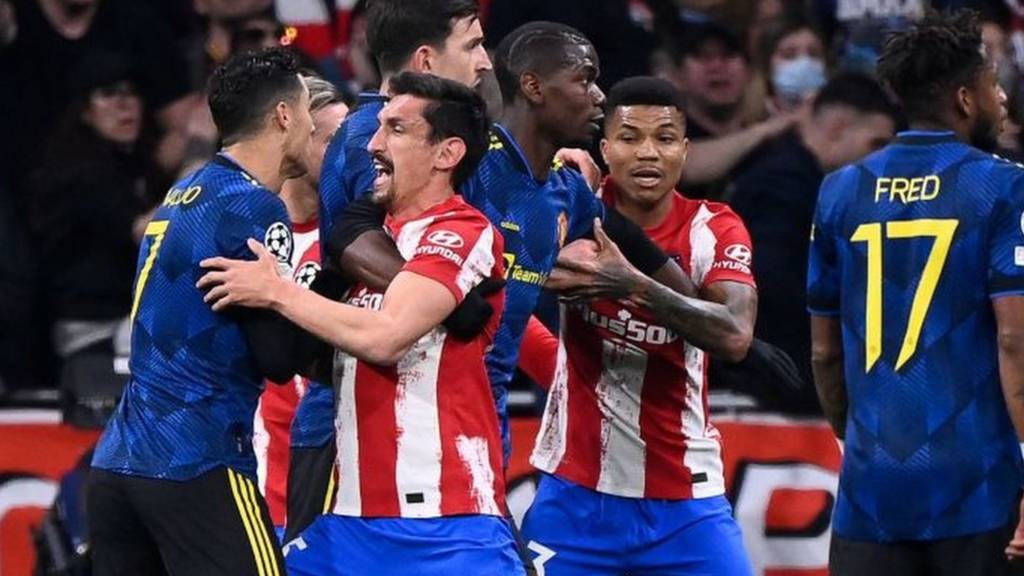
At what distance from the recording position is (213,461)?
673 cm

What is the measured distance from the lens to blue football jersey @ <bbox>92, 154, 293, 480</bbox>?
21.7 feet

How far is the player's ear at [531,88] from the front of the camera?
23.6 ft

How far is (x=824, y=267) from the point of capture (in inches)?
285

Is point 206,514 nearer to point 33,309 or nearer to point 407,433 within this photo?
point 407,433

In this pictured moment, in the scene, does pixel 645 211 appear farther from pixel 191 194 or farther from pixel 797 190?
pixel 797 190

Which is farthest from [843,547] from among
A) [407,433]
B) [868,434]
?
[407,433]

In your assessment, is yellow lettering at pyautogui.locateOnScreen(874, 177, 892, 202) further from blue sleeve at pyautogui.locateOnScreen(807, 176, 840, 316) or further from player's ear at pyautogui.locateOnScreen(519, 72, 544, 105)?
player's ear at pyautogui.locateOnScreen(519, 72, 544, 105)

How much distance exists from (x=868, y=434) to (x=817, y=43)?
433 cm

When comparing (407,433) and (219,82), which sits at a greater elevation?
(219,82)

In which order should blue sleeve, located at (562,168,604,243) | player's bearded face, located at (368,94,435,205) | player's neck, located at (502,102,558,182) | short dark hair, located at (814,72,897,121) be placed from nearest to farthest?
1. player's bearded face, located at (368,94,435,205)
2. player's neck, located at (502,102,558,182)
3. blue sleeve, located at (562,168,604,243)
4. short dark hair, located at (814,72,897,121)

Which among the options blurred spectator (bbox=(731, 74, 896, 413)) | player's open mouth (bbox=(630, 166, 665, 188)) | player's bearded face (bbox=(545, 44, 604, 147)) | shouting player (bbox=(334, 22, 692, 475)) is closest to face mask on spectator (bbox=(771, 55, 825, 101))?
blurred spectator (bbox=(731, 74, 896, 413))

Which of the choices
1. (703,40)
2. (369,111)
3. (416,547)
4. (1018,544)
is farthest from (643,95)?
(703,40)

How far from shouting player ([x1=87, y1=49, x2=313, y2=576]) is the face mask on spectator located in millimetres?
4449

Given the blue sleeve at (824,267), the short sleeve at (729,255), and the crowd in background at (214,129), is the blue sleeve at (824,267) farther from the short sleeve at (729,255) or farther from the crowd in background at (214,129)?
the crowd in background at (214,129)
